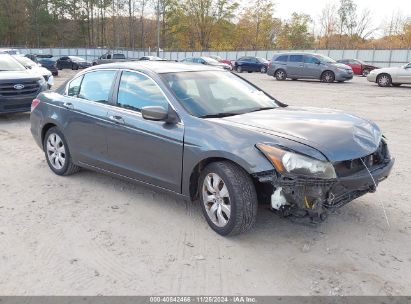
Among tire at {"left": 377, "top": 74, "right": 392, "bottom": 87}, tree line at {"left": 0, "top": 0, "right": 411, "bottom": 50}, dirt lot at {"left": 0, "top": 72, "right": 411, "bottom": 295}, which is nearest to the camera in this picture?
dirt lot at {"left": 0, "top": 72, "right": 411, "bottom": 295}

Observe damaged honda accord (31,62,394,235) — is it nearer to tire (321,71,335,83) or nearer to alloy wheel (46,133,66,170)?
alloy wheel (46,133,66,170)

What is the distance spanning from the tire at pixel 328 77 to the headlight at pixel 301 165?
70.9 ft

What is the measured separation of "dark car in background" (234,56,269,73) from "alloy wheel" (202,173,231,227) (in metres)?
32.9

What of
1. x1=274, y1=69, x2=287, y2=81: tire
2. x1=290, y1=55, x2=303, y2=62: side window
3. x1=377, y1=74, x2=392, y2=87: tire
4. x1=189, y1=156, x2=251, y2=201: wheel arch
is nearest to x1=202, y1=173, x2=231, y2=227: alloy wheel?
x1=189, y1=156, x2=251, y2=201: wheel arch

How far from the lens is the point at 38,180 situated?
571cm

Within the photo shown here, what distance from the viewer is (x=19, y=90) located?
991cm

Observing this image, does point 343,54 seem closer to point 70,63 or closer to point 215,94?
point 70,63

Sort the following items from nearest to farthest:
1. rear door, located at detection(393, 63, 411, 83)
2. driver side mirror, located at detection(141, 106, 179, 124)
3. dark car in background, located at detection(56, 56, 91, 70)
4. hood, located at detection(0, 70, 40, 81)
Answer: driver side mirror, located at detection(141, 106, 179, 124), hood, located at detection(0, 70, 40, 81), rear door, located at detection(393, 63, 411, 83), dark car in background, located at detection(56, 56, 91, 70)

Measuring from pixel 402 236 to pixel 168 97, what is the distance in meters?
2.65

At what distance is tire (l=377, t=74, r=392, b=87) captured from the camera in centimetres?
2138

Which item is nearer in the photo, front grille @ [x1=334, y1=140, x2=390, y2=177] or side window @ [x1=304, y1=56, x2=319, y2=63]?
front grille @ [x1=334, y1=140, x2=390, y2=177]

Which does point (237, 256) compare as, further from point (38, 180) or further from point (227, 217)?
point (38, 180)

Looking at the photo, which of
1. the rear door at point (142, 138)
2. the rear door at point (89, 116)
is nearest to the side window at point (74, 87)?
the rear door at point (89, 116)

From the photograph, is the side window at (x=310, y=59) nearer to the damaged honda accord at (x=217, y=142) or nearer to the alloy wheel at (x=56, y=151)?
the damaged honda accord at (x=217, y=142)
